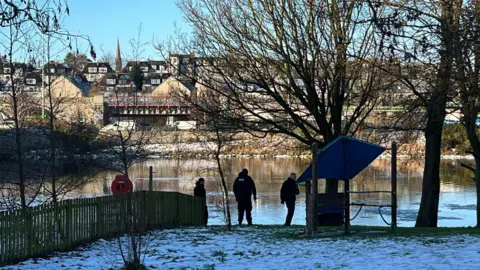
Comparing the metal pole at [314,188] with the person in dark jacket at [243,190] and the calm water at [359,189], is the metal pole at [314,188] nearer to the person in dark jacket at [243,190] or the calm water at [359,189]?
the person in dark jacket at [243,190]

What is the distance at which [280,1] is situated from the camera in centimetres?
2169

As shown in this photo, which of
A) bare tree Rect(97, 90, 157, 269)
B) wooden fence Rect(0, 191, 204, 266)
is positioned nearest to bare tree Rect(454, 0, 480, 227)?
bare tree Rect(97, 90, 157, 269)

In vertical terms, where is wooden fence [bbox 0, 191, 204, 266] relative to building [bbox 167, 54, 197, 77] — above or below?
below

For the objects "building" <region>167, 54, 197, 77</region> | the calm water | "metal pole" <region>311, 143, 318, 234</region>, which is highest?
"building" <region>167, 54, 197, 77</region>

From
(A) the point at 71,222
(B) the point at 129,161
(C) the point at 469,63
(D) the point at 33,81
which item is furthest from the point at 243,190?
(C) the point at 469,63

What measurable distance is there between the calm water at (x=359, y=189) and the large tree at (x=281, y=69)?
105 inches

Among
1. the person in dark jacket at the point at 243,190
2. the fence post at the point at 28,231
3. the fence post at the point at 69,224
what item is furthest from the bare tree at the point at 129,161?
the person in dark jacket at the point at 243,190

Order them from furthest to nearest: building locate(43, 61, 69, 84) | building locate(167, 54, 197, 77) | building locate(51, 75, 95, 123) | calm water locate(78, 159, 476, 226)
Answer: calm water locate(78, 159, 476, 226)
building locate(167, 54, 197, 77)
building locate(51, 75, 95, 123)
building locate(43, 61, 69, 84)

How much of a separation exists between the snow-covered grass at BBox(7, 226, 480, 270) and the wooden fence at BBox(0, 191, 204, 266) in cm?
33

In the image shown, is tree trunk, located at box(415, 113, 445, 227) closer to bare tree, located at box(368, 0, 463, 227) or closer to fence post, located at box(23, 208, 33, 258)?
bare tree, located at box(368, 0, 463, 227)

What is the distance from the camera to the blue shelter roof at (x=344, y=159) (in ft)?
47.9

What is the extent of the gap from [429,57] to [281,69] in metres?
7.24

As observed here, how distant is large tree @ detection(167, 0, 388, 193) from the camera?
2114cm

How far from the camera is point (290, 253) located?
464 inches
